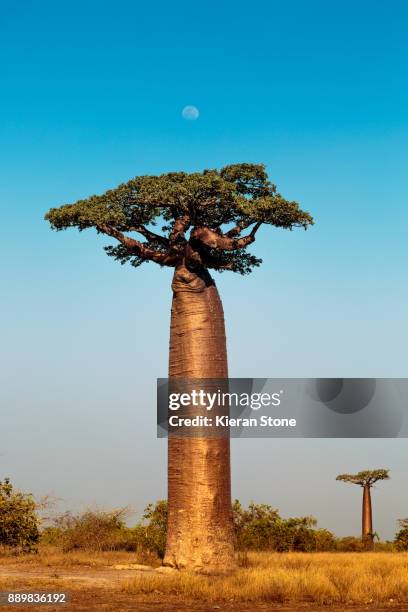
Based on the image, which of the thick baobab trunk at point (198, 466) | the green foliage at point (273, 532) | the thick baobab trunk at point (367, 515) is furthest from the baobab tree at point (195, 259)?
the thick baobab trunk at point (367, 515)

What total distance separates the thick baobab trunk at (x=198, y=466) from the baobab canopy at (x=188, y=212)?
→ 2.43 ft

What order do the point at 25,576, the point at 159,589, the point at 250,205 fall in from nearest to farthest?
the point at 159,589
the point at 25,576
the point at 250,205

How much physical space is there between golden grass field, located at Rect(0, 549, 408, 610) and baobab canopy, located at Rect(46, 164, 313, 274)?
5.39 m

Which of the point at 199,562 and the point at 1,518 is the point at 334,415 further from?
the point at 1,518

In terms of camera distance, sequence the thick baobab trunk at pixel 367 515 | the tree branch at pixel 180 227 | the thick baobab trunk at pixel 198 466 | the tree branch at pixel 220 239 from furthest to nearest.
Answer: the thick baobab trunk at pixel 367 515
the tree branch at pixel 180 227
the tree branch at pixel 220 239
the thick baobab trunk at pixel 198 466

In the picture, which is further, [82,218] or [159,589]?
[82,218]

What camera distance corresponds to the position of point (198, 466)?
517 inches

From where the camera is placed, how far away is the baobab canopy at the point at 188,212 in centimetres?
1393

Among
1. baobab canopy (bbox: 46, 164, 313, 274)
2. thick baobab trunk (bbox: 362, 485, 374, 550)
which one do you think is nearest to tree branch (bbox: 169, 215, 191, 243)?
baobab canopy (bbox: 46, 164, 313, 274)

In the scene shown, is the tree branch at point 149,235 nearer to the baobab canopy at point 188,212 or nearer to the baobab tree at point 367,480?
the baobab canopy at point 188,212

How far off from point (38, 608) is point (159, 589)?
2117 mm

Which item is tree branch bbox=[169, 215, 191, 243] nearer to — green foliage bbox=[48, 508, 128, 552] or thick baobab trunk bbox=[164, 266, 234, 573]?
thick baobab trunk bbox=[164, 266, 234, 573]

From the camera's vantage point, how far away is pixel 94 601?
991 centimetres

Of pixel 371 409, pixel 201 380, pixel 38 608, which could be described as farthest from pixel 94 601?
pixel 371 409
